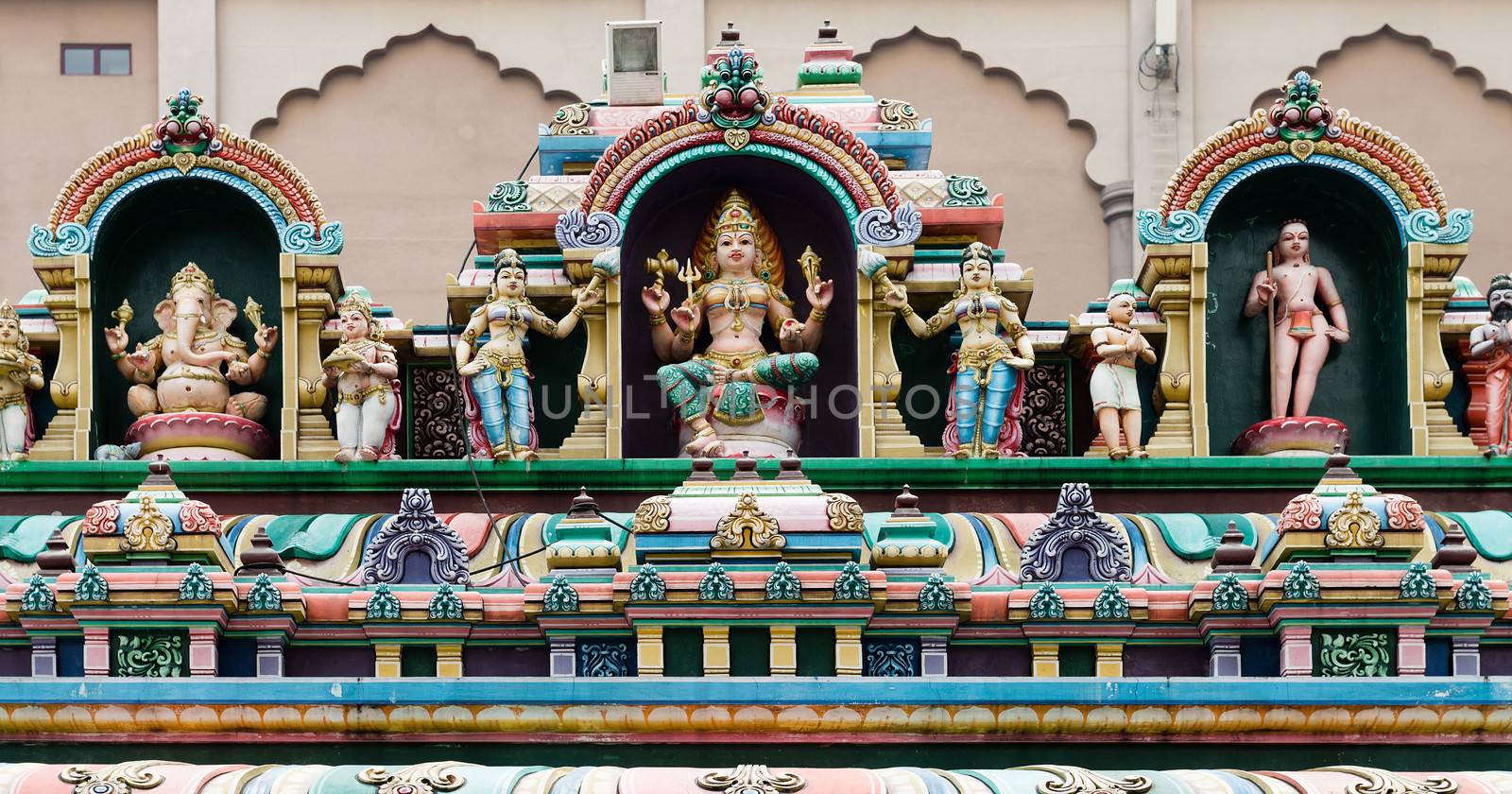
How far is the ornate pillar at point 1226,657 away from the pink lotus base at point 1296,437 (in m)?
5.27

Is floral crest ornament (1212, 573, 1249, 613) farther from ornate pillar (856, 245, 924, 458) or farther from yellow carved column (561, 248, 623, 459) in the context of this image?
yellow carved column (561, 248, 623, 459)

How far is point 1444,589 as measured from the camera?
105 ft

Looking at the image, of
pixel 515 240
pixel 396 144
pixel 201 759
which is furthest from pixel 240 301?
pixel 396 144

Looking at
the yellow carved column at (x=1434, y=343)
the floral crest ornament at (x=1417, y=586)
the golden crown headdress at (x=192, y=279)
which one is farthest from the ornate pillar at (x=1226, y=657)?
the golden crown headdress at (x=192, y=279)

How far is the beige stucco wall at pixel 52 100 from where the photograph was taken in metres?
51.8

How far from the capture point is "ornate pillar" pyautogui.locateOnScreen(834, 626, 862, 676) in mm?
31812

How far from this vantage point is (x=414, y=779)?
29.8 m

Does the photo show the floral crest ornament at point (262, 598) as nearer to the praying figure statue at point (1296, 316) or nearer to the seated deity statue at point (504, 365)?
the seated deity statue at point (504, 365)

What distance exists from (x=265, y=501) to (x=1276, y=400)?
10126 millimetres

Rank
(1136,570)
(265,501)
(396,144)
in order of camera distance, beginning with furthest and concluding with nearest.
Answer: (396,144) < (265,501) < (1136,570)

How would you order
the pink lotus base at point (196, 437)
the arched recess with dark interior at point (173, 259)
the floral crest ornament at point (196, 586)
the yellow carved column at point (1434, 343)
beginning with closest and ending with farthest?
the floral crest ornament at point (196, 586), the pink lotus base at point (196, 437), the yellow carved column at point (1434, 343), the arched recess with dark interior at point (173, 259)

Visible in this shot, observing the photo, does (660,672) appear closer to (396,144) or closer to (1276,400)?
(1276,400)

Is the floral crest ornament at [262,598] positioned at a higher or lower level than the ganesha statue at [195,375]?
lower

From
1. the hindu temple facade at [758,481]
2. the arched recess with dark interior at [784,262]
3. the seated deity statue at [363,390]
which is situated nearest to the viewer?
the hindu temple facade at [758,481]
